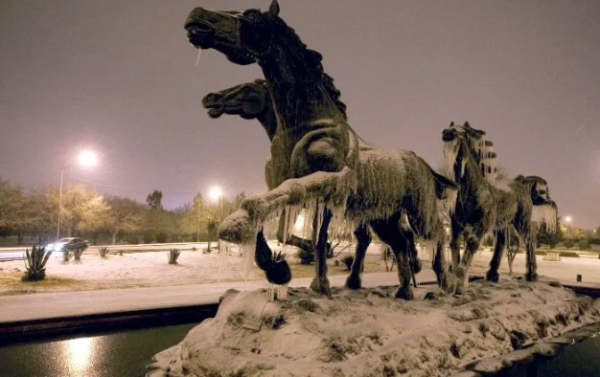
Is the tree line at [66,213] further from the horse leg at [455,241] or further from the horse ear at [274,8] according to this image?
the horse ear at [274,8]

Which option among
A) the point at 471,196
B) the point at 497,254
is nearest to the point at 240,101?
the point at 471,196

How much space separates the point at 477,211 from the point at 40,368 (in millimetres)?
5820

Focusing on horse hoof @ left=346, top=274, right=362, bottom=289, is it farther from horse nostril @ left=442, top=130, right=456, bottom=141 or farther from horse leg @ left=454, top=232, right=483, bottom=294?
horse nostril @ left=442, top=130, right=456, bottom=141

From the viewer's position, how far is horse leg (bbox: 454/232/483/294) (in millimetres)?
5461

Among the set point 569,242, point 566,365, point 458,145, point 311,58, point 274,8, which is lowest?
point 566,365

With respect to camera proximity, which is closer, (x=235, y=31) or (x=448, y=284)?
(x=235, y=31)

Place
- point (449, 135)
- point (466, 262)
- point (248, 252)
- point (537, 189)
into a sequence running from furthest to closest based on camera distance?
point (537, 189) < point (449, 135) < point (466, 262) < point (248, 252)

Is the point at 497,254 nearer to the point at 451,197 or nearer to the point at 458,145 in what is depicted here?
the point at 451,197

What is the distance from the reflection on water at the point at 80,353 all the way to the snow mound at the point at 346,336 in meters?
0.73

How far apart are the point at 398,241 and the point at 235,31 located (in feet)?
10.6

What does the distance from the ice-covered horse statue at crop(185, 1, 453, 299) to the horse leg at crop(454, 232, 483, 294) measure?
3.45ft

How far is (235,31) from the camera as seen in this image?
3.56 m

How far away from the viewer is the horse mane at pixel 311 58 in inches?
151

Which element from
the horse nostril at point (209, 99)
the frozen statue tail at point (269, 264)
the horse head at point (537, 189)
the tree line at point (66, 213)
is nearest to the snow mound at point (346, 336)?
the frozen statue tail at point (269, 264)
